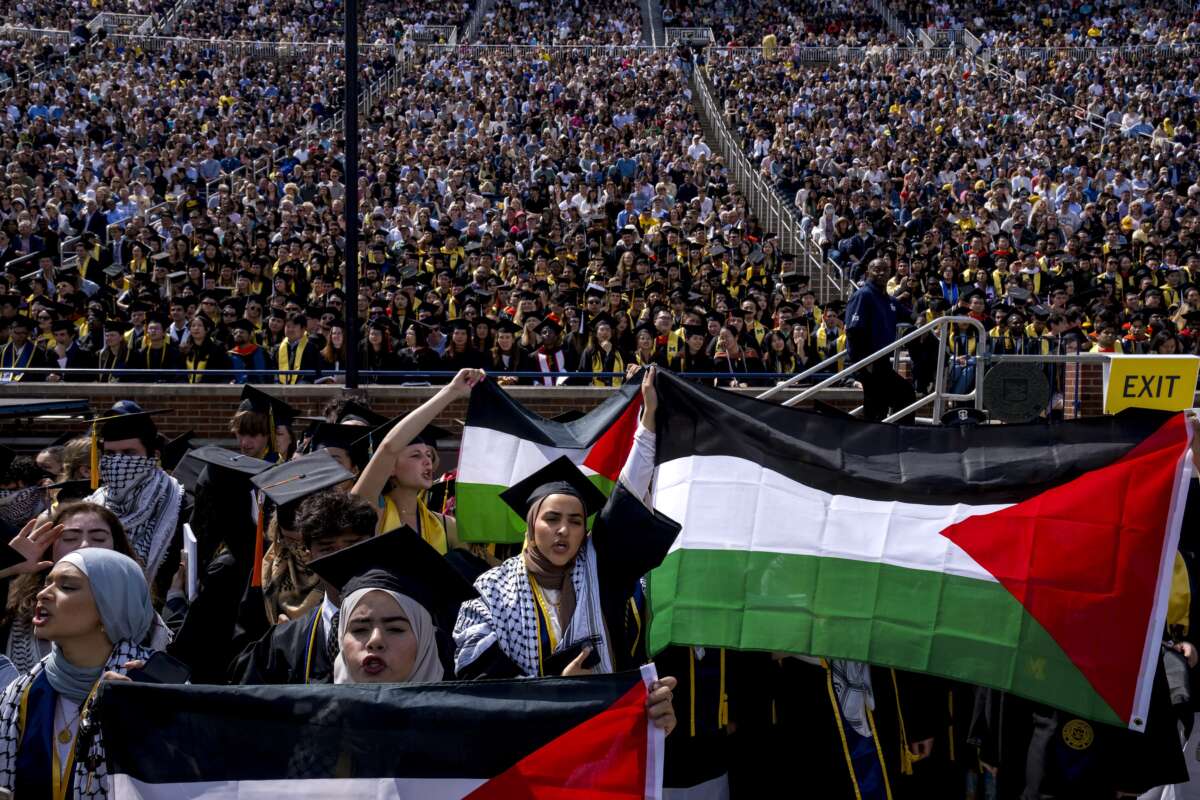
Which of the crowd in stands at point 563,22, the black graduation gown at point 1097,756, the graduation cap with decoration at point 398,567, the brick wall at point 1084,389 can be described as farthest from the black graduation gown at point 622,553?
the crowd in stands at point 563,22

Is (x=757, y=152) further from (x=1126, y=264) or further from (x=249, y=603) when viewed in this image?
(x=249, y=603)

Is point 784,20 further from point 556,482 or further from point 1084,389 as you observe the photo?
point 556,482

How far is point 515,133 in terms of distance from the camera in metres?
26.2

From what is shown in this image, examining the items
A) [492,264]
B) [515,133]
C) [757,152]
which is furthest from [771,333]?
[515,133]

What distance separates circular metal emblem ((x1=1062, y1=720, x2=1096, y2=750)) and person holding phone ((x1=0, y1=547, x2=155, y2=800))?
329 centimetres

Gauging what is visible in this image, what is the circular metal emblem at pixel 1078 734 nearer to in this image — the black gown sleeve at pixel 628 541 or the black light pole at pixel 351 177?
the black gown sleeve at pixel 628 541

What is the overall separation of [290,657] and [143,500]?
7.94ft

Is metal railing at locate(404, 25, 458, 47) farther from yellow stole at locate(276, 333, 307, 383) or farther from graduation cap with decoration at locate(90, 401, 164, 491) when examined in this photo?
graduation cap with decoration at locate(90, 401, 164, 491)

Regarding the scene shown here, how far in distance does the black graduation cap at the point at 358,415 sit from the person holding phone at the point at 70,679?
294cm

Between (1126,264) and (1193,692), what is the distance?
1323 cm

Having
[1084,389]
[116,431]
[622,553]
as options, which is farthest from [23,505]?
[1084,389]

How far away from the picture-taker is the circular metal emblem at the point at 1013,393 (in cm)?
900

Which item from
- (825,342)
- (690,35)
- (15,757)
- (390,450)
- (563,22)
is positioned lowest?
(15,757)

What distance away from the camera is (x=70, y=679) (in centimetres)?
375
